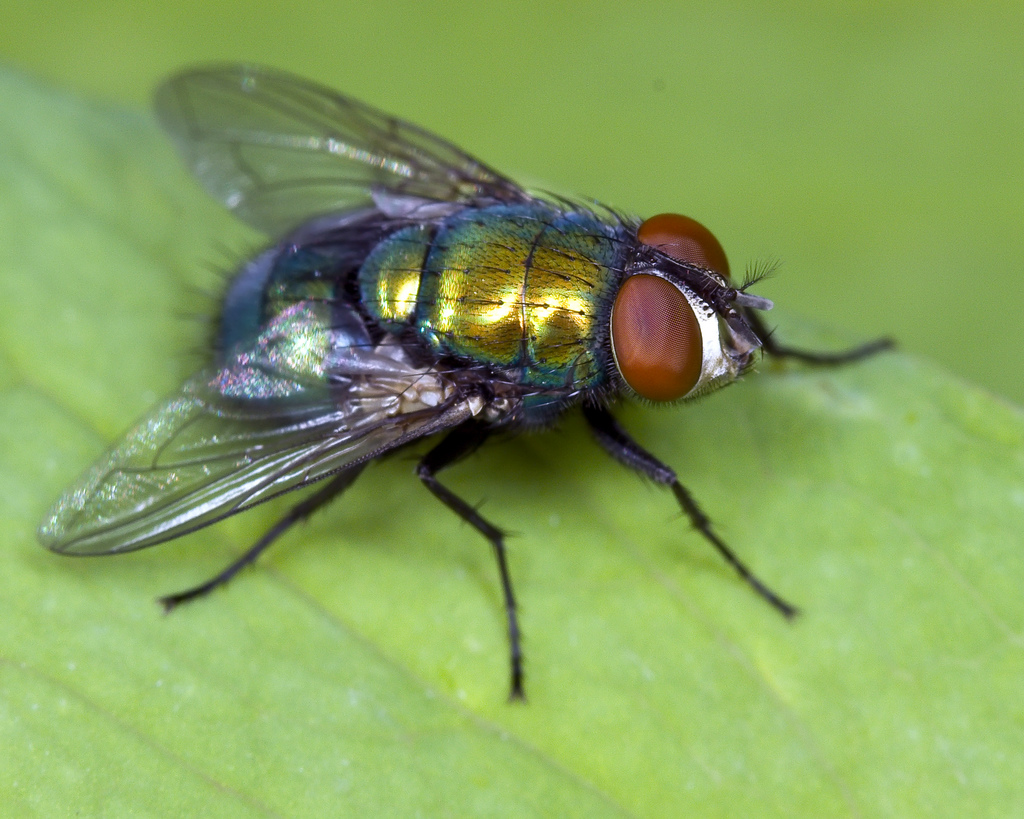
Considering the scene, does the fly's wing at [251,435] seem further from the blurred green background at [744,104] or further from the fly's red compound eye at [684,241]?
the blurred green background at [744,104]

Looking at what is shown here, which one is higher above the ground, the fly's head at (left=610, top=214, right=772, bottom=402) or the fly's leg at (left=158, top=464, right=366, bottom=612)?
the fly's head at (left=610, top=214, right=772, bottom=402)

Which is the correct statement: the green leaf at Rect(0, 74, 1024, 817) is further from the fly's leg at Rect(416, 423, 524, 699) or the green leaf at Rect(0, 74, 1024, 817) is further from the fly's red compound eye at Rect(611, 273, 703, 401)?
the fly's red compound eye at Rect(611, 273, 703, 401)

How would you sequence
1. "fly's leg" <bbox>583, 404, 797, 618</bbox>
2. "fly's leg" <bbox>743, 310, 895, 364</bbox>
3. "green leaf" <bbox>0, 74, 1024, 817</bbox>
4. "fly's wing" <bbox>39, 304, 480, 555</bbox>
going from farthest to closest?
"fly's leg" <bbox>743, 310, 895, 364</bbox>
"fly's leg" <bbox>583, 404, 797, 618</bbox>
"fly's wing" <bbox>39, 304, 480, 555</bbox>
"green leaf" <bbox>0, 74, 1024, 817</bbox>

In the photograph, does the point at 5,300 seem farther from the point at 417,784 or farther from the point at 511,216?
the point at 417,784

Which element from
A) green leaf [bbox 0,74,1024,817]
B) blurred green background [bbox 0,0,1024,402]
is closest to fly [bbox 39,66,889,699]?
green leaf [bbox 0,74,1024,817]

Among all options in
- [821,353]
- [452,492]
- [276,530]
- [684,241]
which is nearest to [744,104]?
[821,353]

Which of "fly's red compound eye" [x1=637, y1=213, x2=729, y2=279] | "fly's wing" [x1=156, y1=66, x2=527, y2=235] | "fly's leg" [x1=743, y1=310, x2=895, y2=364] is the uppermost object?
"fly's red compound eye" [x1=637, y1=213, x2=729, y2=279]

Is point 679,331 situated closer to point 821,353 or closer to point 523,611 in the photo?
point 821,353
